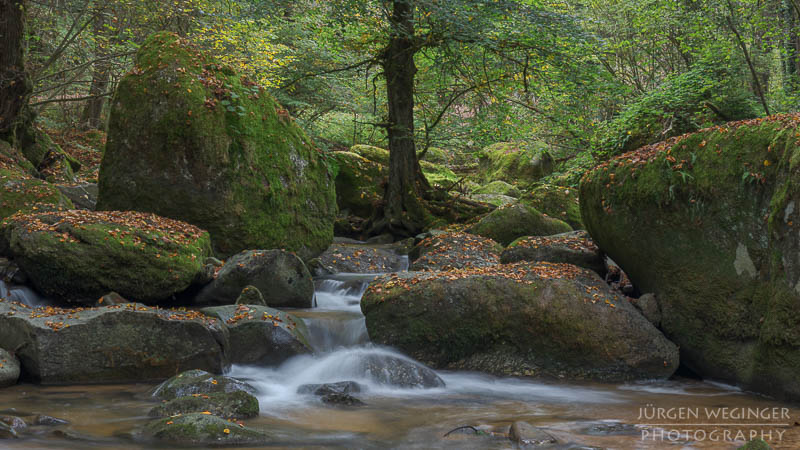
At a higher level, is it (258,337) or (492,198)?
(492,198)

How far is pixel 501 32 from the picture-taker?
427 inches

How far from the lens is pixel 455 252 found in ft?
32.1

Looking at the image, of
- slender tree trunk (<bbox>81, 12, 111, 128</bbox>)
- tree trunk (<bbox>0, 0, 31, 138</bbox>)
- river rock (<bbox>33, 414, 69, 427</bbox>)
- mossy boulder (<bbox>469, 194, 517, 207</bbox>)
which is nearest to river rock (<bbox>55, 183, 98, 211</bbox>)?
tree trunk (<bbox>0, 0, 31, 138</bbox>)

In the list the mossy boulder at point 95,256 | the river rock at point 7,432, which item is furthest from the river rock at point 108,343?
the river rock at point 7,432

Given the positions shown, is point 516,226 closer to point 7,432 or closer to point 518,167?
point 7,432

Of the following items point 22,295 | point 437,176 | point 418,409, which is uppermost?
point 437,176

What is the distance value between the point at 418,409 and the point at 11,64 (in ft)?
32.9

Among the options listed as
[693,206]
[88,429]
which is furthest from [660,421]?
[88,429]

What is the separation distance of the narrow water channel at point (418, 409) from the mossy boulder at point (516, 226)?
5056 millimetres

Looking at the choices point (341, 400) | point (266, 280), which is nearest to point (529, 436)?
point (341, 400)

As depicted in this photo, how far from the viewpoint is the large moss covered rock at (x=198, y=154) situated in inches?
352

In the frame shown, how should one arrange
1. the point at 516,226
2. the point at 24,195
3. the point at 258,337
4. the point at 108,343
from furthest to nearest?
the point at 516,226, the point at 24,195, the point at 258,337, the point at 108,343

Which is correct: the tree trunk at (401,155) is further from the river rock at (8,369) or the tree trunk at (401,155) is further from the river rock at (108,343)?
the river rock at (8,369)

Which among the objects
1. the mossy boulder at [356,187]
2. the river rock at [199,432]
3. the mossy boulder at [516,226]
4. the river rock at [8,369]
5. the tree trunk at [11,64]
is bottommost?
the river rock at [199,432]
